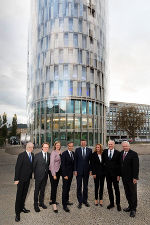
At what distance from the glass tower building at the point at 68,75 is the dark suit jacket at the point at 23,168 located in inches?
1243

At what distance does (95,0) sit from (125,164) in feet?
157

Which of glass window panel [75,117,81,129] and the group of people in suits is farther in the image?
glass window panel [75,117,81,129]

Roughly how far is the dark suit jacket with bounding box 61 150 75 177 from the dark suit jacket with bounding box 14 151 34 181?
3.34 feet

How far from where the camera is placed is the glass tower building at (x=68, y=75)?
37219 mm

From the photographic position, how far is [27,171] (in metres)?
4.96

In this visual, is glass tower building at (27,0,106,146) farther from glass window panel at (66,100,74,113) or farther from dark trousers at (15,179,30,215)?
dark trousers at (15,179,30,215)

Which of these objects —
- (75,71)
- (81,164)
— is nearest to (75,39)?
(75,71)

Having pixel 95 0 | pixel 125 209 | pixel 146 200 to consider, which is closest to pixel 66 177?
pixel 125 209

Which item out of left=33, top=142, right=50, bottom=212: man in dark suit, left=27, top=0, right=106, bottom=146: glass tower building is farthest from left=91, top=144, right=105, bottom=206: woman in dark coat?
left=27, top=0, right=106, bottom=146: glass tower building

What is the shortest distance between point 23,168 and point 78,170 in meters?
1.79

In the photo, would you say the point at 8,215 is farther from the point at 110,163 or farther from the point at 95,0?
the point at 95,0

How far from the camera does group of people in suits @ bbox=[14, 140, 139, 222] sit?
5.01 m

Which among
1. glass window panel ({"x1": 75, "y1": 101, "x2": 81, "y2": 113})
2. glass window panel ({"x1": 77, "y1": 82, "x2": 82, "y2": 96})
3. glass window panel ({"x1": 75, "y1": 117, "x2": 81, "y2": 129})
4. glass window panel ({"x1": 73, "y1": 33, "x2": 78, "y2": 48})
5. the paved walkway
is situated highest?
glass window panel ({"x1": 73, "y1": 33, "x2": 78, "y2": 48})

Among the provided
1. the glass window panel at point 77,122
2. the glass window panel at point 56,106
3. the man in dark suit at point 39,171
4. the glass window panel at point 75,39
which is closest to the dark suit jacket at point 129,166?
the man in dark suit at point 39,171
